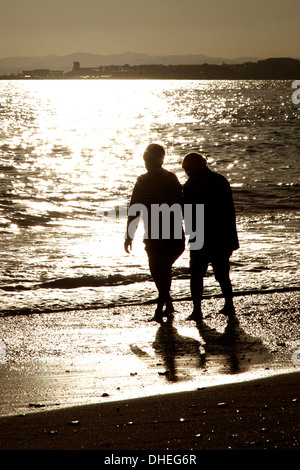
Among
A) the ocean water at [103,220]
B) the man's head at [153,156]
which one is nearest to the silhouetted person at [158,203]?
the man's head at [153,156]

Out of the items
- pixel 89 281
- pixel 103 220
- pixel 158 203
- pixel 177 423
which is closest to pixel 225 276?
pixel 158 203

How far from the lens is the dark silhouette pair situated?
23.8 ft

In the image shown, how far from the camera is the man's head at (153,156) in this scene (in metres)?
7.22

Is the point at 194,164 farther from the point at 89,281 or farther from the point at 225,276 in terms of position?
the point at 89,281

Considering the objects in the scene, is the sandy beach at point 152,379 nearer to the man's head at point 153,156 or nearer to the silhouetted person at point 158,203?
the silhouetted person at point 158,203

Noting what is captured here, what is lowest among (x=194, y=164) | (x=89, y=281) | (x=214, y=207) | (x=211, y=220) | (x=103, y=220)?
(x=103, y=220)

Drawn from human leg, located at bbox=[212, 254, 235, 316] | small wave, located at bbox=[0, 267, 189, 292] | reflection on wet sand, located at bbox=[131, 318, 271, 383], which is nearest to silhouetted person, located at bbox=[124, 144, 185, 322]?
human leg, located at bbox=[212, 254, 235, 316]

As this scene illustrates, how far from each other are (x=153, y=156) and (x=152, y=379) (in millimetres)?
2556

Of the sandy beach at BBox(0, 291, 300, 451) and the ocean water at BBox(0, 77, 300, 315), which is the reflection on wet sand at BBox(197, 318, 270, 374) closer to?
the sandy beach at BBox(0, 291, 300, 451)

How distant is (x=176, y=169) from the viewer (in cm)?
3519

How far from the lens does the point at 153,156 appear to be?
7.22 m

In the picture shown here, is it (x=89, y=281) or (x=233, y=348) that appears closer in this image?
(x=233, y=348)
